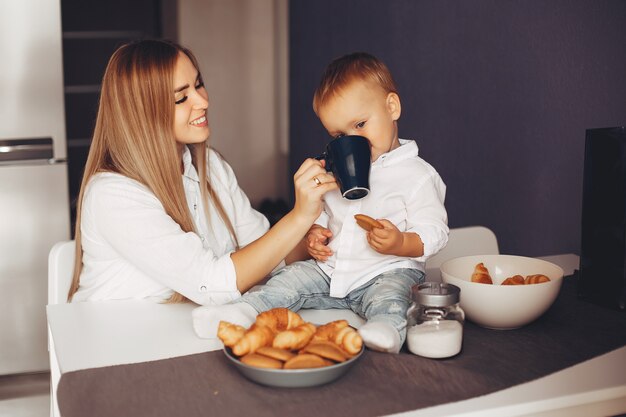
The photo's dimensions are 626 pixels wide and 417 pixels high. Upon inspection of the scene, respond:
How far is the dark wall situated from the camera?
1626 millimetres

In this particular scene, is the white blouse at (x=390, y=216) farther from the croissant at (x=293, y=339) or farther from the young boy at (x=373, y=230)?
the croissant at (x=293, y=339)

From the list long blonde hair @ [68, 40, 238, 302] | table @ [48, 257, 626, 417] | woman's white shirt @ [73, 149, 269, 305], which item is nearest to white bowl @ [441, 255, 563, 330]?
table @ [48, 257, 626, 417]

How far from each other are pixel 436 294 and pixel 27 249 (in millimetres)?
1987

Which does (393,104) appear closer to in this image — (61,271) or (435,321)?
(435,321)

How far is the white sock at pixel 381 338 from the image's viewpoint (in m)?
1.00

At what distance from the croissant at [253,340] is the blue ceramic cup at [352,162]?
0.29 meters

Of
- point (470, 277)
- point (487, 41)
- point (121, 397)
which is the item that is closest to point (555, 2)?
point (487, 41)

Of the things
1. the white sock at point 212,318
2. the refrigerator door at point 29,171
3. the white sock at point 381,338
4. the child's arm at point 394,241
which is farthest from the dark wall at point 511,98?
the refrigerator door at point 29,171

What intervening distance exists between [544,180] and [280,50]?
281cm

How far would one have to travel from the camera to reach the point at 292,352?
960 millimetres

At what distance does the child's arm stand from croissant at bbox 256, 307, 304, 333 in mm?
243

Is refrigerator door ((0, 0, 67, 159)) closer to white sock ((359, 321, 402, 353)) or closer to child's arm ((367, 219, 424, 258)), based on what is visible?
child's arm ((367, 219, 424, 258))

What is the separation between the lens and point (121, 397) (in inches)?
35.1

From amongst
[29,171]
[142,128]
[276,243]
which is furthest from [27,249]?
[276,243]
